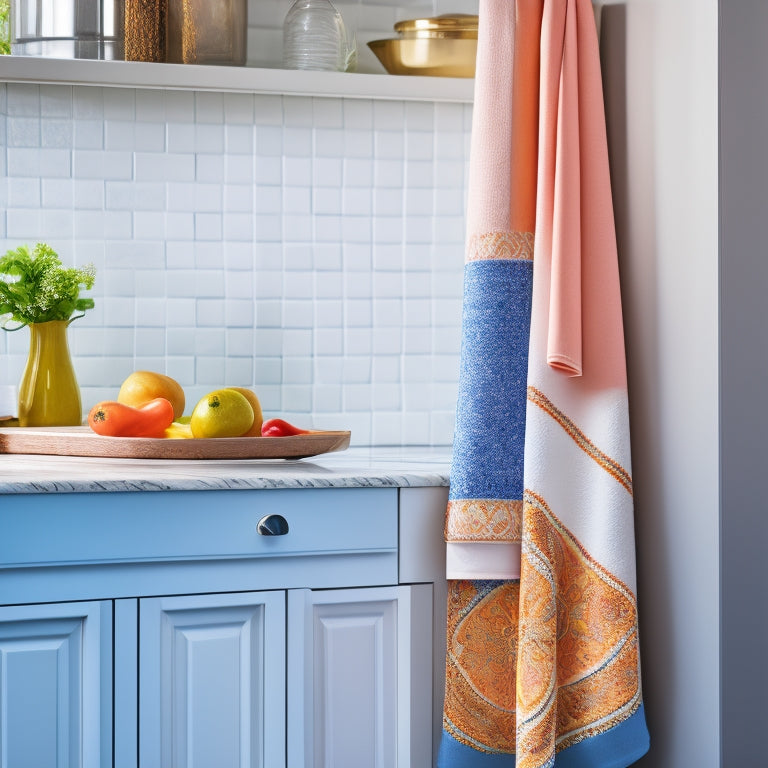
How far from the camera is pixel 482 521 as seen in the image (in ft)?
4.38

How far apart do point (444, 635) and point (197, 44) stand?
1.21 m

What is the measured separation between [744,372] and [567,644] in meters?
0.49

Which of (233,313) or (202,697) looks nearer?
(202,697)

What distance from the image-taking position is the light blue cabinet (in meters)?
1.27

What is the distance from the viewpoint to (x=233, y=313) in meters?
1.88

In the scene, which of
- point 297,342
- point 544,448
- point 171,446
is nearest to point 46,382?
point 171,446

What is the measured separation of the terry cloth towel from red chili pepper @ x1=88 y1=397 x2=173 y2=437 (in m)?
0.55

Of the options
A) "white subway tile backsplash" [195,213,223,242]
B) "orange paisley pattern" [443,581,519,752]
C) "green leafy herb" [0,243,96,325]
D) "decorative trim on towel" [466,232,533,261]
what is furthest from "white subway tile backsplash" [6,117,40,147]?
"orange paisley pattern" [443,581,519,752]

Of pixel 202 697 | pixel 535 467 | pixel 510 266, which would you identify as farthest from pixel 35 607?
pixel 510 266

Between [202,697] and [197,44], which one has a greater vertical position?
[197,44]

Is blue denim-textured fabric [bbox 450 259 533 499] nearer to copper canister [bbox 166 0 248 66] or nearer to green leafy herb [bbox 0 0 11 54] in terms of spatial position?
copper canister [bbox 166 0 248 66]

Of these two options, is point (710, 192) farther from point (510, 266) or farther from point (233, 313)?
point (233, 313)

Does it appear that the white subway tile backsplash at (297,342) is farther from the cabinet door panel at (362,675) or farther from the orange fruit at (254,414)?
the cabinet door panel at (362,675)

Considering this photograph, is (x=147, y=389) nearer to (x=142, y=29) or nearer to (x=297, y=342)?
(x=297, y=342)
